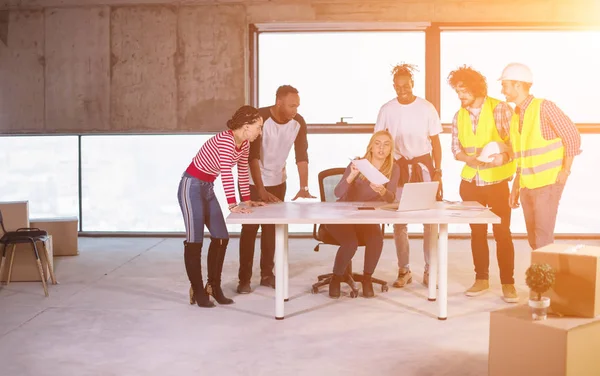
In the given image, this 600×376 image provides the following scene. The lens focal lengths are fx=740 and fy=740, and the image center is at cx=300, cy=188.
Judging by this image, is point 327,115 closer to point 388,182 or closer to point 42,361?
point 388,182

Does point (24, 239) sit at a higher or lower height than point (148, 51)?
lower

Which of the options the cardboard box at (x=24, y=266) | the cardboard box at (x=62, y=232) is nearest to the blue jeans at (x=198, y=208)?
the cardboard box at (x=24, y=266)

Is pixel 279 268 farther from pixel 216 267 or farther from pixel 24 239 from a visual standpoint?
pixel 24 239

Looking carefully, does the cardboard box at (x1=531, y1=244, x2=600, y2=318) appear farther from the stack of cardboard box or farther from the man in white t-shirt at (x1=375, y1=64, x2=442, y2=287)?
the man in white t-shirt at (x1=375, y1=64, x2=442, y2=287)

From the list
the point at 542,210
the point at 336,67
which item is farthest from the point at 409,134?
the point at 336,67

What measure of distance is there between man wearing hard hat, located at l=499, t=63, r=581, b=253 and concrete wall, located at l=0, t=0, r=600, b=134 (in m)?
3.80

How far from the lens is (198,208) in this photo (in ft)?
16.3

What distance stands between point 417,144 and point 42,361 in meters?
3.19

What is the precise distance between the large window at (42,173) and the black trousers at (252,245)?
4024mm

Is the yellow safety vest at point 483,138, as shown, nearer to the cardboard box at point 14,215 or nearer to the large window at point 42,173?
the cardboard box at point 14,215

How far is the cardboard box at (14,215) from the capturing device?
232 inches

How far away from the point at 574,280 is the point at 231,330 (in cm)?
206

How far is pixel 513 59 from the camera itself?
879 centimetres

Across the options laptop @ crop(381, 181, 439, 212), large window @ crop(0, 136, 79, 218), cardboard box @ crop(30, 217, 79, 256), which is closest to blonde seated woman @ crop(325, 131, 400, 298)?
laptop @ crop(381, 181, 439, 212)
